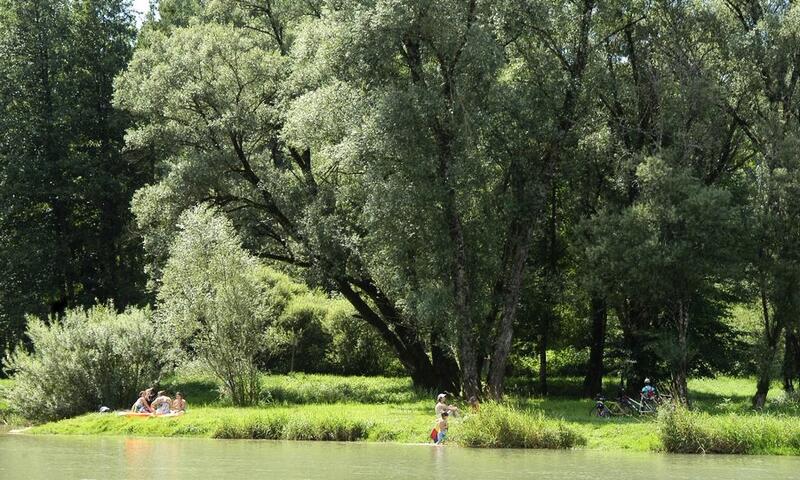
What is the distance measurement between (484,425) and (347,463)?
5.19 m

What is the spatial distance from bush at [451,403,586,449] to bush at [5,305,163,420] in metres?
15.3

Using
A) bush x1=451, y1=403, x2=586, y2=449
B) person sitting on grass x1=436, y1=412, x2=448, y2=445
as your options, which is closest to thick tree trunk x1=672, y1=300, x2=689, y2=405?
bush x1=451, y1=403, x2=586, y2=449

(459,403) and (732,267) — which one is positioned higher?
(732,267)

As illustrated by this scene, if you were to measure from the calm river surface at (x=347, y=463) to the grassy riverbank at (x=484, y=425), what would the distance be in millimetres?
920

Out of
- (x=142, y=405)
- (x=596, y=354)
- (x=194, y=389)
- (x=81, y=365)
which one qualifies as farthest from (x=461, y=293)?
(x=194, y=389)

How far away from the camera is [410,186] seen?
34.8m

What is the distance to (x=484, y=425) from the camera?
27.8 meters

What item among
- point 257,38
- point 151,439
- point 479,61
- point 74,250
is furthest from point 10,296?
point 479,61

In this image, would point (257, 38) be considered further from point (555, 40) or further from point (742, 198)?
point (742, 198)

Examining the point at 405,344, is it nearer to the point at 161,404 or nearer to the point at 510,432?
the point at 161,404

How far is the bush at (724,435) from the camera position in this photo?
26344mm

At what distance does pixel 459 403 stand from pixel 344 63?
43.4 ft

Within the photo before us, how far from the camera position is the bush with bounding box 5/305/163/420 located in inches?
1442

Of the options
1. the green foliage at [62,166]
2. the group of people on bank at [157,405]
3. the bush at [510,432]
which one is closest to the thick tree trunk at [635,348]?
the bush at [510,432]
